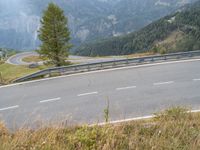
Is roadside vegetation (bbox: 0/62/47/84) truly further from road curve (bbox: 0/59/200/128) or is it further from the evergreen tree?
road curve (bbox: 0/59/200/128)

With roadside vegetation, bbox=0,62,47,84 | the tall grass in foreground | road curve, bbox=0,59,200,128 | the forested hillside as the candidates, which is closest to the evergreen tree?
roadside vegetation, bbox=0,62,47,84

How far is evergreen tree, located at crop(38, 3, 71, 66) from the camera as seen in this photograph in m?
32.2

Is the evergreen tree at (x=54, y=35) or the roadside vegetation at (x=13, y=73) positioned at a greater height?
the evergreen tree at (x=54, y=35)

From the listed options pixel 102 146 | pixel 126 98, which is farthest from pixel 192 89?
pixel 102 146

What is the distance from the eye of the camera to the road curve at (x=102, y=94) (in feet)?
31.9

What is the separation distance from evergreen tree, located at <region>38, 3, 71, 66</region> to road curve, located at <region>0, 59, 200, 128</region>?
17748 mm

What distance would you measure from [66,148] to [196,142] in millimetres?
1742

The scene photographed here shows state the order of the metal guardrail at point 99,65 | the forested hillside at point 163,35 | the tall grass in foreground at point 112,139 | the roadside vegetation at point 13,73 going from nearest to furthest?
the tall grass in foreground at point 112,139 → the metal guardrail at point 99,65 → the roadside vegetation at point 13,73 → the forested hillside at point 163,35

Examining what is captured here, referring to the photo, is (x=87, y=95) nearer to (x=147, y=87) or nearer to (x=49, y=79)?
(x=147, y=87)

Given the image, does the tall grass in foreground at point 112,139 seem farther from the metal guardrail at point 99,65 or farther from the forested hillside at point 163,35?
the forested hillside at point 163,35

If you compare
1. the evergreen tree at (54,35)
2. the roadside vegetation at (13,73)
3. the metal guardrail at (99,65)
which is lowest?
the roadside vegetation at (13,73)

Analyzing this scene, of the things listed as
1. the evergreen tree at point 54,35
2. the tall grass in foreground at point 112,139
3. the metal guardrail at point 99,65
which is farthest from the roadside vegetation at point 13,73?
the tall grass in foreground at point 112,139

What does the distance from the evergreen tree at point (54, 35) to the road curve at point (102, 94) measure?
1775cm

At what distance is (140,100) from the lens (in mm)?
10727
